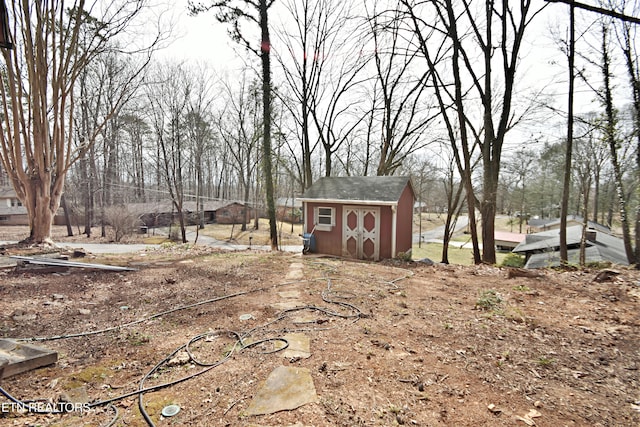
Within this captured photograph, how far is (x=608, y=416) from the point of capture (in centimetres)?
192

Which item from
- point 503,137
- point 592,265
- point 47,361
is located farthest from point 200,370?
point 503,137

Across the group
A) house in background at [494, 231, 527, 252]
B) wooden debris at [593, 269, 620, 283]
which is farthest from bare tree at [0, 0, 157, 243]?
house in background at [494, 231, 527, 252]

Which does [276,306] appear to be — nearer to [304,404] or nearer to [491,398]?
[304,404]

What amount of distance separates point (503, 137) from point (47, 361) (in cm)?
1044

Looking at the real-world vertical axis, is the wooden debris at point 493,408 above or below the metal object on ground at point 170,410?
above

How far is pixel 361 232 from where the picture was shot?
10.3 m

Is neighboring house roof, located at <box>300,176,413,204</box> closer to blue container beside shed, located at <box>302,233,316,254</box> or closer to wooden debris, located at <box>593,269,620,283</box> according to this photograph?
blue container beside shed, located at <box>302,233,316,254</box>

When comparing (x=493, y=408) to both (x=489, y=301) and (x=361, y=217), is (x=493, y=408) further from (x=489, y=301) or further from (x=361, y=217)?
(x=361, y=217)

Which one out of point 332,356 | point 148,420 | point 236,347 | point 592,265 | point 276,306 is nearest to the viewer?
point 148,420

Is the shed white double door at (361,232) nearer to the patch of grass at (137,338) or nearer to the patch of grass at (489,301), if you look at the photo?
the patch of grass at (489,301)

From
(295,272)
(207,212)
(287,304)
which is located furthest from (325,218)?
(207,212)

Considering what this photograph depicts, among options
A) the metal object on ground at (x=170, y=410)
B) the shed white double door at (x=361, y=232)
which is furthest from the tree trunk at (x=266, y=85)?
the metal object on ground at (x=170, y=410)

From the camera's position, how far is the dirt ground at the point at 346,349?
1981 millimetres

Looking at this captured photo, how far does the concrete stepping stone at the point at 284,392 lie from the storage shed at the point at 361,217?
779 centimetres
